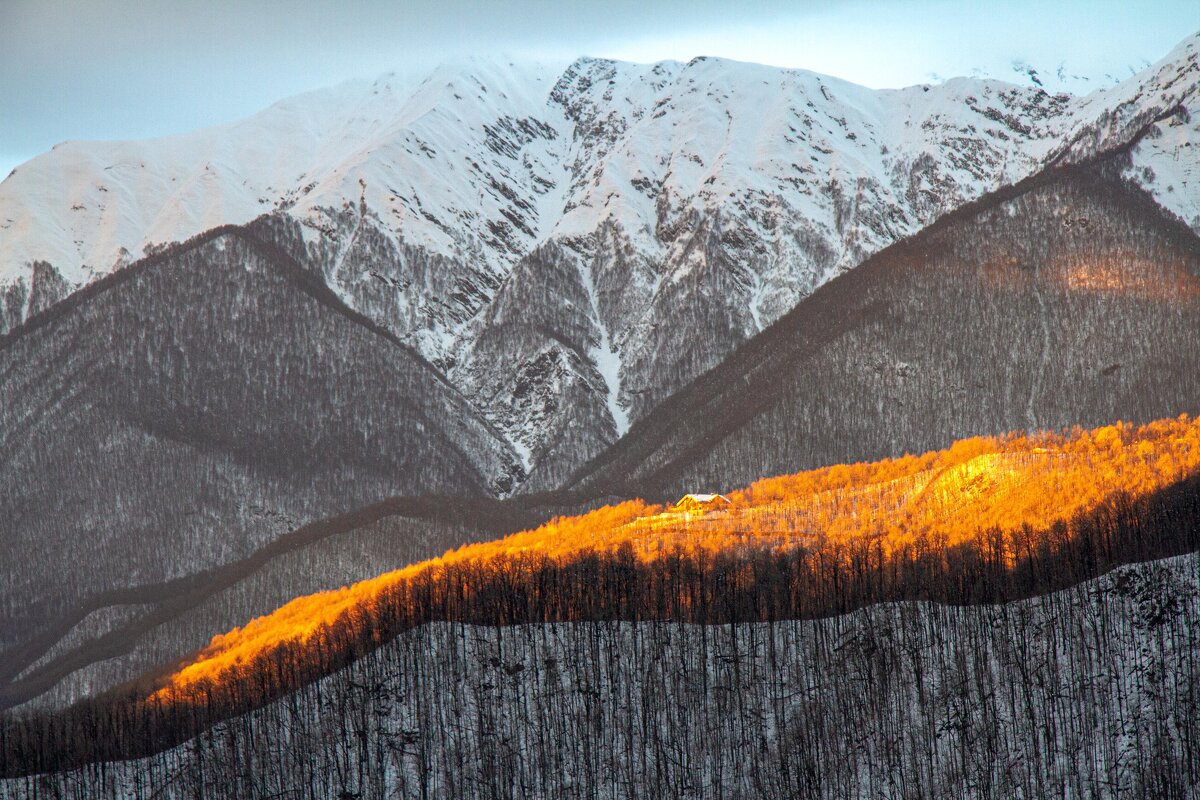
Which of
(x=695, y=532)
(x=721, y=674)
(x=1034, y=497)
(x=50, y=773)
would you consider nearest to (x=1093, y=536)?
(x=1034, y=497)

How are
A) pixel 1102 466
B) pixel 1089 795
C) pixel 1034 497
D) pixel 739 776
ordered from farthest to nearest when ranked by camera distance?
pixel 1102 466 → pixel 1034 497 → pixel 739 776 → pixel 1089 795

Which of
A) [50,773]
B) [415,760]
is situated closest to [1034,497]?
[415,760]

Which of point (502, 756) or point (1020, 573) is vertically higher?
point (1020, 573)

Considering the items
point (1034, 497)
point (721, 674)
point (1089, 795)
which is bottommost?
point (1089, 795)

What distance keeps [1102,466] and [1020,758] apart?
93.7 m

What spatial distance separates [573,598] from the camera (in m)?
143

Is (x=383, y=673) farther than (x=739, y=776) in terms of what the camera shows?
Yes

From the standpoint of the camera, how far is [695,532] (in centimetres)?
19188

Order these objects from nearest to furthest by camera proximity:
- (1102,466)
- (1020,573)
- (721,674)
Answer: (721,674)
(1020,573)
(1102,466)

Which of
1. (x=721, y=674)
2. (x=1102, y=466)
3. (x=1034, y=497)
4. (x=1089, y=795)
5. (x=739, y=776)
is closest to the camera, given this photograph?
(x=1089, y=795)

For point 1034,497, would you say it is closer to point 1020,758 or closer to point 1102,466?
point 1102,466

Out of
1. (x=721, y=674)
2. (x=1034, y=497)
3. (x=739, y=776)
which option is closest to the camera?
(x=739, y=776)

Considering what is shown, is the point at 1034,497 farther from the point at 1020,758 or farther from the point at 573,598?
the point at 1020,758

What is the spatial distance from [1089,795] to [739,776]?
24.1 m
